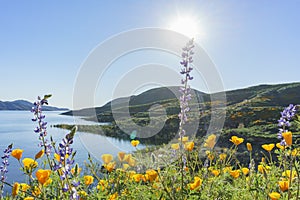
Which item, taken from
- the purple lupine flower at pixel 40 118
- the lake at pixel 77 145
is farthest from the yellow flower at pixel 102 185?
the purple lupine flower at pixel 40 118

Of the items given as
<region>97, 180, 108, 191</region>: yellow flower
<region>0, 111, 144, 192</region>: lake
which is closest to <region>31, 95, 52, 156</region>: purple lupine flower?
<region>0, 111, 144, 192</region>: lake

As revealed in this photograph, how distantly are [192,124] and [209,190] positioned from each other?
16107 mm

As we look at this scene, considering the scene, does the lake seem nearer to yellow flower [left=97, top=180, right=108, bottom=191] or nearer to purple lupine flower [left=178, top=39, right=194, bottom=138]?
yellow flower [left=97, top=180, right=108, bottom=191]

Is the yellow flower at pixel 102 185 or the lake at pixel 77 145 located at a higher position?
the yellow flower at pixel 102 185

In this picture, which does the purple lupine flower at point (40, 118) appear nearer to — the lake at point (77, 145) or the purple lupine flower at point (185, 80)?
the lake at point (77, 145)

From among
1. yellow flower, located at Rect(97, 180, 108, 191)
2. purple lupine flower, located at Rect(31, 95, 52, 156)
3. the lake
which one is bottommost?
the lake

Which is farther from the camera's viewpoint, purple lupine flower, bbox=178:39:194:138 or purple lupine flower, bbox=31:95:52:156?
purple lupine flower, bbox=178:39:194:138

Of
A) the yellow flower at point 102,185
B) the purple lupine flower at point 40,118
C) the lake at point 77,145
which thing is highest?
the purple lupine flower at point 40,118

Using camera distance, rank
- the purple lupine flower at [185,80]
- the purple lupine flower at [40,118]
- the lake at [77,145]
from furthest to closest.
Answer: the lake at [77,145]
the purple lupine flower at [185,80]
the purple lupine flower at [40,118]

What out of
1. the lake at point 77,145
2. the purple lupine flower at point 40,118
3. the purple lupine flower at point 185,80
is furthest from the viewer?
the lake at point 77,145

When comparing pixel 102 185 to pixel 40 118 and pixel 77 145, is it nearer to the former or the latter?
pixel 40 118

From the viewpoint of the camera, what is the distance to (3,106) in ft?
526

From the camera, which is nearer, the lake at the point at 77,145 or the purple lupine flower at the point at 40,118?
the purple lupine flower at the point at 40,118

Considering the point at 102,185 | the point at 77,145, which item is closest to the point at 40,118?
the point at 102,185
